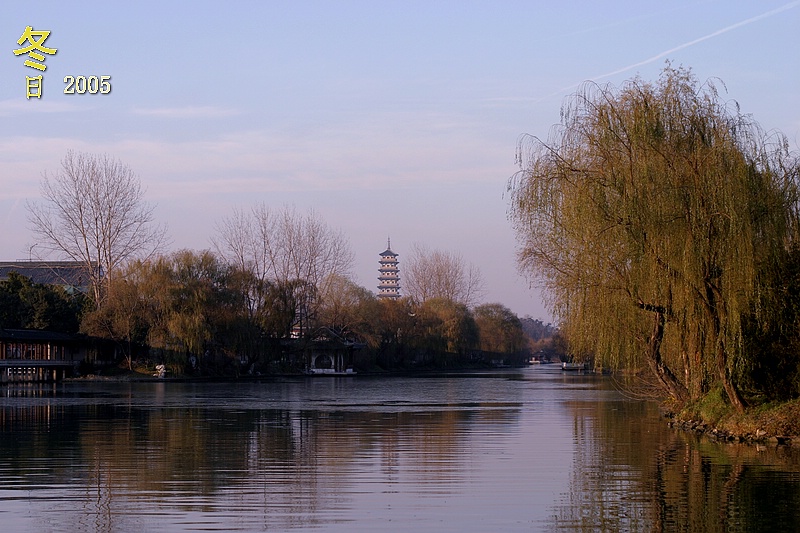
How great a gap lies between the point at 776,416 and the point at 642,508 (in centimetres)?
735

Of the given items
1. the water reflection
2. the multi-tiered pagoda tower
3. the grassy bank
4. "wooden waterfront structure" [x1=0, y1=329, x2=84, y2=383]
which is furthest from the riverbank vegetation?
the multi-tiered pagoda tower

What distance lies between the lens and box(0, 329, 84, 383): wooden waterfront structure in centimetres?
4656

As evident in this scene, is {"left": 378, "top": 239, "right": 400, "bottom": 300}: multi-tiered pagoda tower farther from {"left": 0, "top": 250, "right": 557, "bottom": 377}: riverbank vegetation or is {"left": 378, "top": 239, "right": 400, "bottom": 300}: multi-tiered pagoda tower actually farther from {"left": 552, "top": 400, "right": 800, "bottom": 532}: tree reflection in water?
{"left": 552, "top": 400, "right": 800, "bottom": 532}: tree reflection in water

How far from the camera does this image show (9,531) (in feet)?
28.5

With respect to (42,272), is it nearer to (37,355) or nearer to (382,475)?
(37,355)

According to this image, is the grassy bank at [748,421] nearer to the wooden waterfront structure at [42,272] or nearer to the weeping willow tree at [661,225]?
the weeping willow tree at [661,225]

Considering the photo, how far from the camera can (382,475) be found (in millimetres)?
12719

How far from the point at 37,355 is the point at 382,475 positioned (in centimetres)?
4225

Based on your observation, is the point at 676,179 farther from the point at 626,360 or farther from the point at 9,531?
the point at 9,531

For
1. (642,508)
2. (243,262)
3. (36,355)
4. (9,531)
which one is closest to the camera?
(9,531)

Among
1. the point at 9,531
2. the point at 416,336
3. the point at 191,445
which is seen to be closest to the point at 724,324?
the point at 191,445

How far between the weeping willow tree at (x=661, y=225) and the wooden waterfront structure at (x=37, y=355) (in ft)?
115

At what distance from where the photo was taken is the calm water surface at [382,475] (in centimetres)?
939

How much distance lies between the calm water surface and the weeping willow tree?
2.13 m
